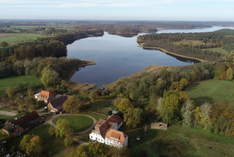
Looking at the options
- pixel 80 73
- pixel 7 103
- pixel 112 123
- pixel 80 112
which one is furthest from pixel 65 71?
pixel 112 123

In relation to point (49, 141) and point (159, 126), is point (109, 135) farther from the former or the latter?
point (159, 126)

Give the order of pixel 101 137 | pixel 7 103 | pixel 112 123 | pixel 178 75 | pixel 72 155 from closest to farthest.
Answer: pixel 72 155 → pixel 101 137 → pixel 112 123 → pixel 7 103 → pixel 178 75

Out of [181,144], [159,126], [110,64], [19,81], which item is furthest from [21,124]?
[110,64]

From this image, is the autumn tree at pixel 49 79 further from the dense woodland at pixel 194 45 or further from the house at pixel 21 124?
the dense woodland at pixel 194 45

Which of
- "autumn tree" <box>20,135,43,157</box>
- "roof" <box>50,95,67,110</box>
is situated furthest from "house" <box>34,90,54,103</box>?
"autumn tree" <box>20,135,43,157</box>

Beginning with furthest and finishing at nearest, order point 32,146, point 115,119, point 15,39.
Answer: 1. point 15,39
2. point 115,119
3. point 32,146

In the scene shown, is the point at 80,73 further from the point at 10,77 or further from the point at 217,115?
the point at 217,115
